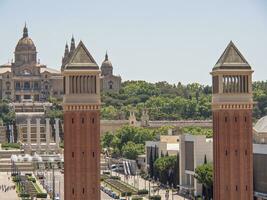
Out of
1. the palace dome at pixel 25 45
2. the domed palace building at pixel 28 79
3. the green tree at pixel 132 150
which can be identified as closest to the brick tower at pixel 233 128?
the green tree at pixel 132 150

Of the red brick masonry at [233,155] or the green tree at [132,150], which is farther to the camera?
the green tree at [132,150]

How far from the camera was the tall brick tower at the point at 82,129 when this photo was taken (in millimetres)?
50812

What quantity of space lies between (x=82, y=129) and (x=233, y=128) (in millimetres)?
6949

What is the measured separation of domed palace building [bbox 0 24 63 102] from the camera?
170m

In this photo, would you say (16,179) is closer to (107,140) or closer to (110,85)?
(107,140)

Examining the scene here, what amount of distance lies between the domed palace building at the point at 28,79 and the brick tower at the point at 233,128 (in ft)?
379

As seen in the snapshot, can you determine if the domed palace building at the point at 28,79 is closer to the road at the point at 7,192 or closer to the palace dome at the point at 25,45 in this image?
the palace dome at the point at 25,45

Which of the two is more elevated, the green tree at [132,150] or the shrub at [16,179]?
the green tree at [132,150]

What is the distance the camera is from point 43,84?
17150cm

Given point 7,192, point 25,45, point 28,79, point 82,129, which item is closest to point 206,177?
point 7,192

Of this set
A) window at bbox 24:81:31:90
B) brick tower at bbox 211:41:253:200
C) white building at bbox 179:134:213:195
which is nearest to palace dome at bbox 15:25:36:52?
window at bbox 24:81:31:90

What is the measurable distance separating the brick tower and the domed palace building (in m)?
116

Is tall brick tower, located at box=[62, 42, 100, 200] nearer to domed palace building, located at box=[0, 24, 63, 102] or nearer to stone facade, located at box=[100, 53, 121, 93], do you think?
domed palace building, located at box=[0, 24, 63, 102]

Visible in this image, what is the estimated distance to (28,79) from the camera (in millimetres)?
171750
